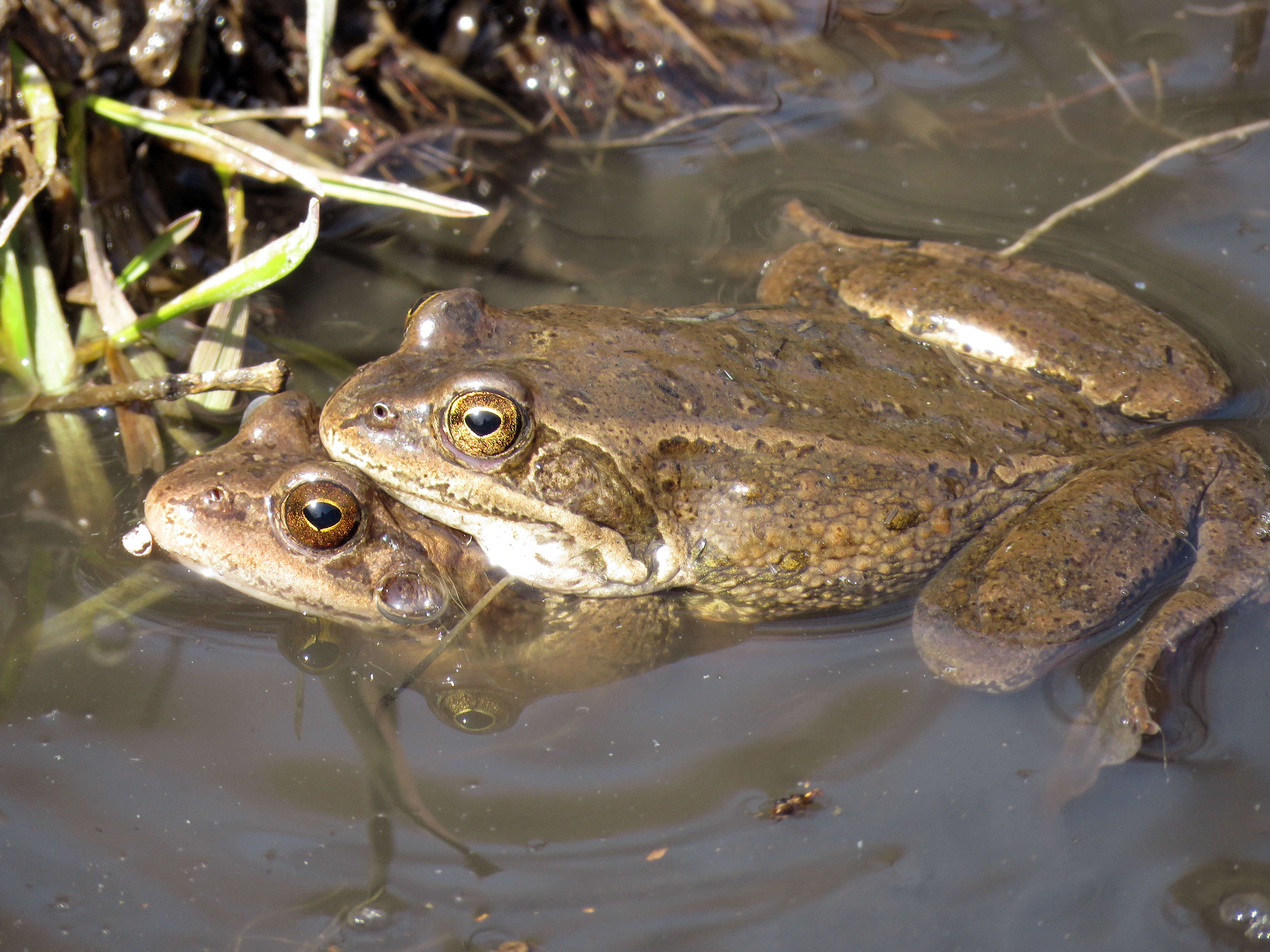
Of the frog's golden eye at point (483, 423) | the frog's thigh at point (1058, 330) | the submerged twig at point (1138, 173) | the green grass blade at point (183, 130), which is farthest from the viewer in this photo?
the submerged twig at point (1138, 173)

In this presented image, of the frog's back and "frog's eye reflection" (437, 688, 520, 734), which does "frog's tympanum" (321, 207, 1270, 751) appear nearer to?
the frog's back

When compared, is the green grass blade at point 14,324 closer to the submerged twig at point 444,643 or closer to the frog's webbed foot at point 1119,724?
the submerged twig at point 444,643

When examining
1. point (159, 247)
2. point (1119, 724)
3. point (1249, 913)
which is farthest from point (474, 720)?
point (1249, 913)

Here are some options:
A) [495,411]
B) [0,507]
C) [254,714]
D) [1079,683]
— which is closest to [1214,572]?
[1079,683]

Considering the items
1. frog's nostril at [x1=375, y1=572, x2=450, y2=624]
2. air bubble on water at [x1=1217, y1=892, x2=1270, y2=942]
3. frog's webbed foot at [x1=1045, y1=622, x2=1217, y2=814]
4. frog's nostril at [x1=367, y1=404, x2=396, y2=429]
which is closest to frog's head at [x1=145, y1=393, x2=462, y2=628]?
frog's nostril at [x1=375, y1=572, x2=450, y2=624]

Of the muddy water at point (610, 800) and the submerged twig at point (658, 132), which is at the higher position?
the submerged twig at point (658, 132)

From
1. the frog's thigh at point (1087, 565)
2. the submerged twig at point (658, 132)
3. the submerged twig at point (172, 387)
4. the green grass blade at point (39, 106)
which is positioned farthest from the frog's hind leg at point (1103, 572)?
the green grass blade at point (39, 106)
